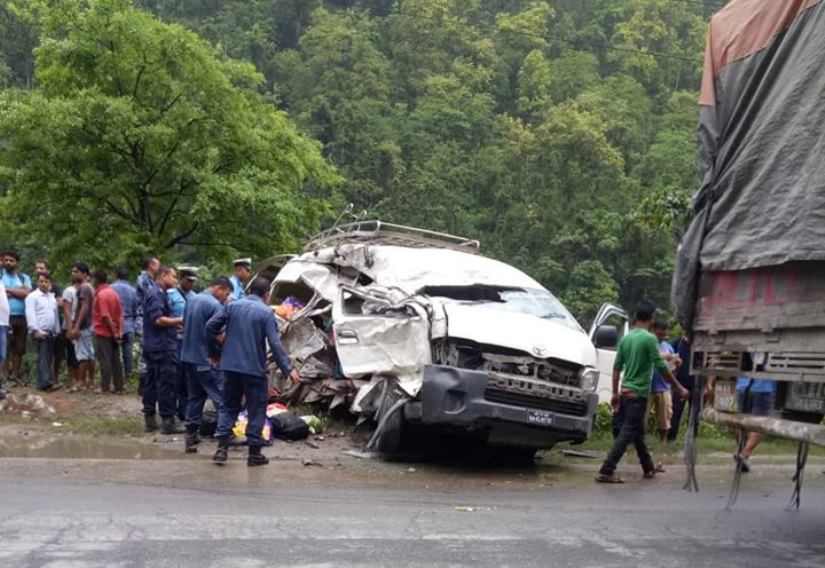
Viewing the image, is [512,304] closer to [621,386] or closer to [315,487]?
[621,386]

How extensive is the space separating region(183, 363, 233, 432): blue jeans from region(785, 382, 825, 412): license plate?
5.44 metres

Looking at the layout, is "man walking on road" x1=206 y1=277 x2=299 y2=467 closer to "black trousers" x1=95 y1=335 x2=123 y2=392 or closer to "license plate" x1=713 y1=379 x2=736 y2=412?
"license plate" x1=713 y1=379 x2=736 y2=412

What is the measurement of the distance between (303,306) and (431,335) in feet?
11.5

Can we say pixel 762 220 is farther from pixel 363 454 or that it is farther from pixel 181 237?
pixel 181 237

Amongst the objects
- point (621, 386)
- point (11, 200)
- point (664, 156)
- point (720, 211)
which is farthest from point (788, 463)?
point (664, 156)

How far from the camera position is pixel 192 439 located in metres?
10.1

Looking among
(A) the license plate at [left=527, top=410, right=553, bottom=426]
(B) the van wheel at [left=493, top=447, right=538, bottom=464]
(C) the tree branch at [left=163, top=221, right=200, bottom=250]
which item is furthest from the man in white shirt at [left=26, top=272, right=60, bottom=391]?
(A) the license plate at [left=527, top=410, right=553, bottom=426]

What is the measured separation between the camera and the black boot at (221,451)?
946cm

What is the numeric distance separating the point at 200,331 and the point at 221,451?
1.26 meters

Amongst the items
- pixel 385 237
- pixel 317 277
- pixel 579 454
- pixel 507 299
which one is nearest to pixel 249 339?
pixel 507 299

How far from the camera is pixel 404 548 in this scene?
621 centimetres

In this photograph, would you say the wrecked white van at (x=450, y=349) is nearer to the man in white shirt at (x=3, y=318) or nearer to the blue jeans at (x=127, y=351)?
the blue jeans at (x=127, y=351)

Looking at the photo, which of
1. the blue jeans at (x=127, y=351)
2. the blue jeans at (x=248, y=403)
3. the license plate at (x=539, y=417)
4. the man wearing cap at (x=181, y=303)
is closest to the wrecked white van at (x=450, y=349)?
the license plate at (x=539, y=417)

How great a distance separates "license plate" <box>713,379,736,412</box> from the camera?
710cm
